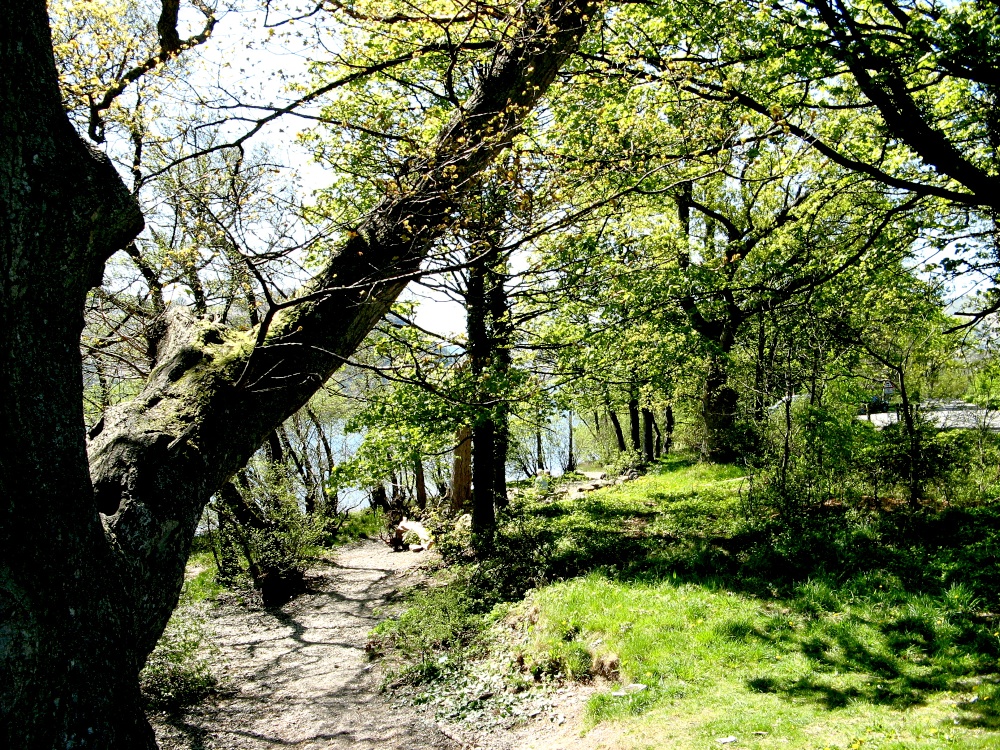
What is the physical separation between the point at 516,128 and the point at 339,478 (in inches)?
325

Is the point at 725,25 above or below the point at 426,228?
above

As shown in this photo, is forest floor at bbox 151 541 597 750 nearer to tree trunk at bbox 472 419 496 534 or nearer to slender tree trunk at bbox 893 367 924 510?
tree trunk at bbox 472 419 496 534

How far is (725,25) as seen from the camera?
724cm

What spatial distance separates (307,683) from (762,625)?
19.2 feet

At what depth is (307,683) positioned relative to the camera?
8.37 metres

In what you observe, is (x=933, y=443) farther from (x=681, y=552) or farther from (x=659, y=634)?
(x=659, y=634)

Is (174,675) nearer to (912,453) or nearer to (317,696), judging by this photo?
(317,696)

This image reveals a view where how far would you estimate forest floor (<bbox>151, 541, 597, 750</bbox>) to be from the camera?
6.06 meters

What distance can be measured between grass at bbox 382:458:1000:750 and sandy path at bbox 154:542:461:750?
856 mm

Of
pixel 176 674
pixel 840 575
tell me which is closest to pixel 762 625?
pixel 840 575

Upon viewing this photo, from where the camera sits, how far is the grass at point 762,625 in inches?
176

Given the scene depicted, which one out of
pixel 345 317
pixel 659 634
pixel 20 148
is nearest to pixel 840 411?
pixel 659 634

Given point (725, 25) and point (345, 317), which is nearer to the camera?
point (345, 317)

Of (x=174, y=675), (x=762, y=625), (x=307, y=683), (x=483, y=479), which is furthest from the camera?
(x=483, y=479)
